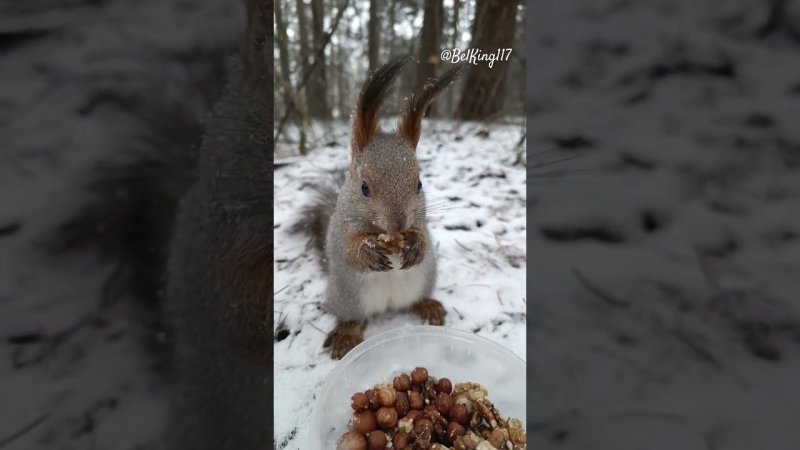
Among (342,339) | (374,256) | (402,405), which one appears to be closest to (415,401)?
(402,405)

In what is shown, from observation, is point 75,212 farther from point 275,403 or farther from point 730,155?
point 730,155

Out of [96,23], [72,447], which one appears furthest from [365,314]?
[96,23]

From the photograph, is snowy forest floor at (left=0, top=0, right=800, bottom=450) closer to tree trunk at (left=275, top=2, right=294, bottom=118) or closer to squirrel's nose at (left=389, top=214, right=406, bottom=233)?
tree trunk at (left=275, top=2, right=294, bottom=118)

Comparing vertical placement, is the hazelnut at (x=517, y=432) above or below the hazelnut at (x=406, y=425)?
above

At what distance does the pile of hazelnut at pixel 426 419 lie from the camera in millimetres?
569

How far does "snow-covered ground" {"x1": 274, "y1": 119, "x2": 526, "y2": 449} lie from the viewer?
591mm

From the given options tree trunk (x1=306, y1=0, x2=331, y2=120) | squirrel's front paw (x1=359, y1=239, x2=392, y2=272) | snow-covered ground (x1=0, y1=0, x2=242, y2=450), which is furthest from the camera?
squirrel's front paw (x1=359, y1=239, x2=392, y2=272)

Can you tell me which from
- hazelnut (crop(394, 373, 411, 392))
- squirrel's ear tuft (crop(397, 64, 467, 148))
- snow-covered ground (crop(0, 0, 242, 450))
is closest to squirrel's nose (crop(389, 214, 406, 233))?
squirrel's ear tuft (crop(397, 64, 467, 148))

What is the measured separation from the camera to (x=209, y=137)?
0.56 m

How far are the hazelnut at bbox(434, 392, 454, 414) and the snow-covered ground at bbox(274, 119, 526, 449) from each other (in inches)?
3.7

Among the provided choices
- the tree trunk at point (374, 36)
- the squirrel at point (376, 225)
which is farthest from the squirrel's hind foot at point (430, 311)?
the tree trunk at point (374, 36)

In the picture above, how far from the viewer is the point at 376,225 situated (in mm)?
704

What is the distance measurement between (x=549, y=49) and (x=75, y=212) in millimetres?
586

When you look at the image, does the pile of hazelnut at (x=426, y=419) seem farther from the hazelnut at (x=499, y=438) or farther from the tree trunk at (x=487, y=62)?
the tree trunk at (x=487, y=62)
